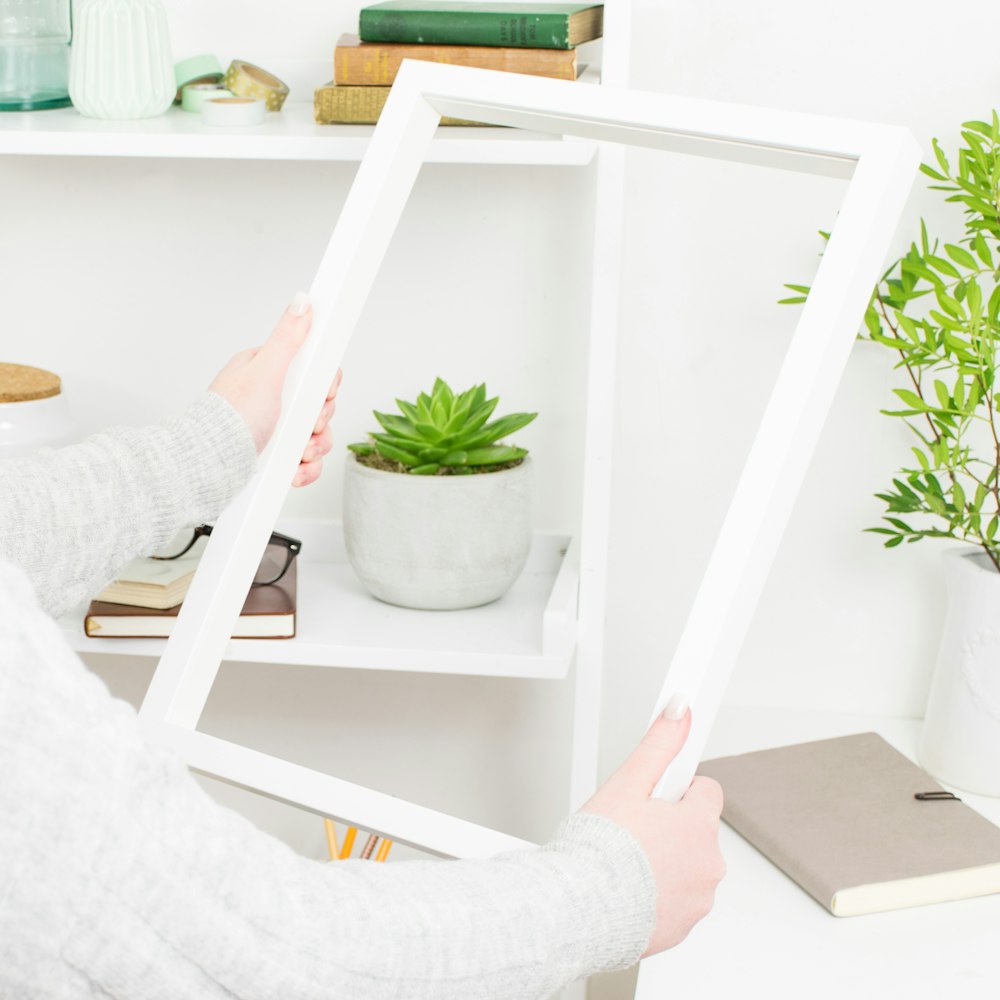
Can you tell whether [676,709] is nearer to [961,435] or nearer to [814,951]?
[814,951]

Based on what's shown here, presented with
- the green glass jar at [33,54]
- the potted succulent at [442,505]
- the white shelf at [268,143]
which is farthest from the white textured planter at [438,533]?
the green glass jar at [33,54]

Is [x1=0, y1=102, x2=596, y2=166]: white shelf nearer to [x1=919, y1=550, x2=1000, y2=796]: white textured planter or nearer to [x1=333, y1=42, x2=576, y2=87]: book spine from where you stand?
[x1=333, y1=42, x2=576, y2=87]: book spine

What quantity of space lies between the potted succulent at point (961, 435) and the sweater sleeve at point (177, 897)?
556mm

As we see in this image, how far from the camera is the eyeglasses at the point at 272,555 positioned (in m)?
1.02

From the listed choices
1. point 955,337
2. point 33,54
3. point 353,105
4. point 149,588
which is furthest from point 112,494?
point 955,337

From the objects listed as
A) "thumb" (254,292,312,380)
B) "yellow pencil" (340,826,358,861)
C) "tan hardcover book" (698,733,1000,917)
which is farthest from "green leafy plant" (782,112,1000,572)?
"yellow pencil" (340,826,358,861)

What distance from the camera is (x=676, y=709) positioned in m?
0.60

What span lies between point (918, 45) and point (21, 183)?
2.58ft

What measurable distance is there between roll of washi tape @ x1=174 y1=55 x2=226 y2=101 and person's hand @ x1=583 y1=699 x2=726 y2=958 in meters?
0.70

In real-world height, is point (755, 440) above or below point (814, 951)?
above

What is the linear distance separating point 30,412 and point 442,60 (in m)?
0.43

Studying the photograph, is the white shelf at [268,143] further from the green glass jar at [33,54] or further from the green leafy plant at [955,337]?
the green leafy plant at [955,337]

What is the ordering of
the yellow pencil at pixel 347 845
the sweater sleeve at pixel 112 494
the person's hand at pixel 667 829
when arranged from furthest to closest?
1. the yellow pencil at pixel 347 845
2. the sweater sleeve at pixel 112 494
3. the person's hand at pixel 667 829

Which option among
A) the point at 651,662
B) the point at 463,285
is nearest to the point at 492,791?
the point at 651,662
